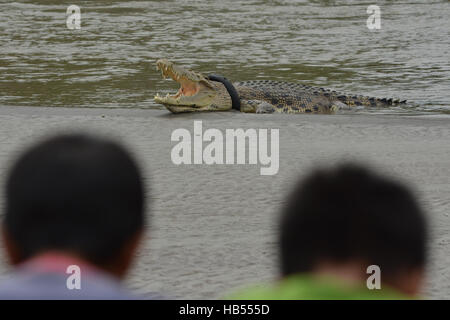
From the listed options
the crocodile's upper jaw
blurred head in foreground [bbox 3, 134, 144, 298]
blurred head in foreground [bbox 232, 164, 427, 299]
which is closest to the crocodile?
the crocodile's upper jaw

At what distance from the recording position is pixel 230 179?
6.75m

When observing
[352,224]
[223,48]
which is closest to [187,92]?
[223,48]

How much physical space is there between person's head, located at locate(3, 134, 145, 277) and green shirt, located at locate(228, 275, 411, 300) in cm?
29

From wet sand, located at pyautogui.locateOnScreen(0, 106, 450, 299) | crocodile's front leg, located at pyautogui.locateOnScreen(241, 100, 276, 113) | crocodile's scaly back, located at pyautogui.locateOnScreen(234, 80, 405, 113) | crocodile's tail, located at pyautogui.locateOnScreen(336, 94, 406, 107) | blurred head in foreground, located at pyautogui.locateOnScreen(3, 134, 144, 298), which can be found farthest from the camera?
crocodile's scaly back, located at pyautogui.locateOnScreen(234, 80, 405, 113)

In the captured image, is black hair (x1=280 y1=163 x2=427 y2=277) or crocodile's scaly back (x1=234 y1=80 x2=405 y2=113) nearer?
black hair (x1=280 y1=163 x2=427 y2=277)

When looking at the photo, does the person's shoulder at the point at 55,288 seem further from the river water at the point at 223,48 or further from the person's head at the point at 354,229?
the river water at the point at 223,48

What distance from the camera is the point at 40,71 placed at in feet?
46.8

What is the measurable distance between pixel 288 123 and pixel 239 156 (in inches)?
61.5

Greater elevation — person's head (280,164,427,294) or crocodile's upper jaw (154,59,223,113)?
crocodile's upper jaw (154,59,223,113)

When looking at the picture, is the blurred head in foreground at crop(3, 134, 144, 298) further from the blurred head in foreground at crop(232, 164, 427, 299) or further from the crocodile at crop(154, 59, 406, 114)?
the crocodile at crop(154, 59, 406, 114)

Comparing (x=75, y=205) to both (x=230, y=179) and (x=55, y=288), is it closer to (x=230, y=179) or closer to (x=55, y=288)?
(x=55, y=288)

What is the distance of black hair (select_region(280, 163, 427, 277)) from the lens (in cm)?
167

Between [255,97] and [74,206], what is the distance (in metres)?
10.2
